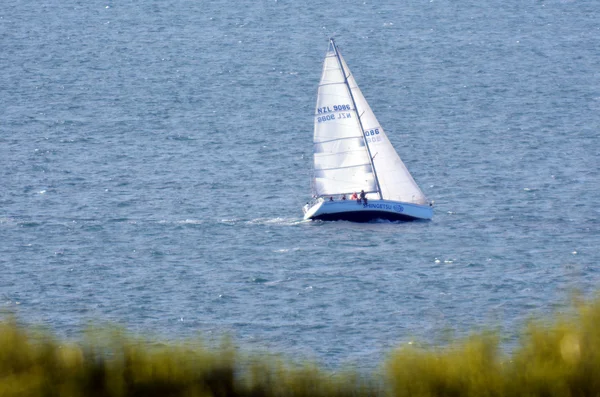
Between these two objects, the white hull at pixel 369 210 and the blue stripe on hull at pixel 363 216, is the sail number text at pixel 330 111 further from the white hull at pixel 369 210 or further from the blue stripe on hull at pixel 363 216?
the blue stripe on hull at pixel 363 216

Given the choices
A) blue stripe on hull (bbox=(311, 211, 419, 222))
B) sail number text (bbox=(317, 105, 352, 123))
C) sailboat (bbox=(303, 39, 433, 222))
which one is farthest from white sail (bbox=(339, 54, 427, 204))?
sail number text (bbox=(317, 105, 352, 123))

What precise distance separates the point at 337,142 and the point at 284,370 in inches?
2380

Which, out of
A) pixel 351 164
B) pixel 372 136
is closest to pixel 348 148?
Result: pixel 351 164

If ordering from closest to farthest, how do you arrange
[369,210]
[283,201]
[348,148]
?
[348,148] → [369,210] → [283,201]

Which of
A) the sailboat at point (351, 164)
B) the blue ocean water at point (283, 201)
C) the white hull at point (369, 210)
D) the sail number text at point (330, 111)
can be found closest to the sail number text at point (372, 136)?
the sailboat at point (351, 164)

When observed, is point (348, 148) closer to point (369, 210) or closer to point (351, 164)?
point (351, 164)

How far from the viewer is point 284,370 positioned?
14.1m

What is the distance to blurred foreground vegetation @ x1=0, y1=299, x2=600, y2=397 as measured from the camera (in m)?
13.1

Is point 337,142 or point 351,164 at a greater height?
point 337,142

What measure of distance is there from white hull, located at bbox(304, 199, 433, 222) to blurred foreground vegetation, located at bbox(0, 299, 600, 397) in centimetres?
6119

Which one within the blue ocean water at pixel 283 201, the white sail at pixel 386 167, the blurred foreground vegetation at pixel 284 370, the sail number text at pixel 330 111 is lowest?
the blue ocean water at pixel 283 201

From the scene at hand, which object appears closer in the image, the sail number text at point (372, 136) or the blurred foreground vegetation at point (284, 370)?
the blurred foreground vegetation at point (284, 370)

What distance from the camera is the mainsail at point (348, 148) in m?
73.7

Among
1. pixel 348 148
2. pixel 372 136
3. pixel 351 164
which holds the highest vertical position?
pixel 372 136
